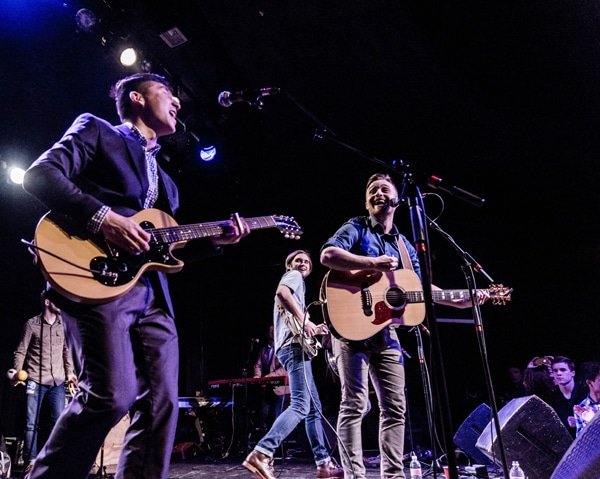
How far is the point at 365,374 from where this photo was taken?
147 inches

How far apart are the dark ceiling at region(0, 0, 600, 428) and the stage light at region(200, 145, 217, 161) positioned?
135mm

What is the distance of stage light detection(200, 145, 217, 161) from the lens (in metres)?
8.96

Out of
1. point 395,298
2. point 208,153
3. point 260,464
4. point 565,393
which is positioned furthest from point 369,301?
point 208,153

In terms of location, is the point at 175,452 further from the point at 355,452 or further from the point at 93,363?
the point at 93,363

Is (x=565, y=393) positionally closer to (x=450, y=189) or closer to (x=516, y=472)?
(x=516, y=472)

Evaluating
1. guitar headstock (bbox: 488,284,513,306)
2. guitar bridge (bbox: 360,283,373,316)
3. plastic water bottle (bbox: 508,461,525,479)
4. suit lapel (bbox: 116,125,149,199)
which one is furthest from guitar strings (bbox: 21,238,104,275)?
plastic water bottle (bbox: 508,461,525,479)

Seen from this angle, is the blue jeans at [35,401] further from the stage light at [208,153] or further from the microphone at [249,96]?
the microphone at [249,96]

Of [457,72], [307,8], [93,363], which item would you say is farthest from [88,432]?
[457,72]

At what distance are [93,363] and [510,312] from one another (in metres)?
9.56

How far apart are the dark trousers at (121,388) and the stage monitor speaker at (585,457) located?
2.02 metres

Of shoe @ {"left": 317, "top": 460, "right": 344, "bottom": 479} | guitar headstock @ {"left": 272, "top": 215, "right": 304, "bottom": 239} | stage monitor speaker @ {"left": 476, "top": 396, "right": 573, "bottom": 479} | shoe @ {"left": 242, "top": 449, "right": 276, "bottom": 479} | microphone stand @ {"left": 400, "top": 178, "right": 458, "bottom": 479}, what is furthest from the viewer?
shoe @ {"left": 317, "top": 460, "right": 344, "bottom": 479}

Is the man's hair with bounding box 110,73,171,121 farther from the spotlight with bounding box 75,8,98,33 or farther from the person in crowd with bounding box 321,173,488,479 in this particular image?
the spotlight with bounding box 75,8,98,33

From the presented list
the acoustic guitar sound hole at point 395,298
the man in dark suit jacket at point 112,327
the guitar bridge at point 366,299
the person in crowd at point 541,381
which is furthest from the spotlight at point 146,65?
the person in crowd at point 541,381

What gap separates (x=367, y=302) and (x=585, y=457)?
1.83 m
